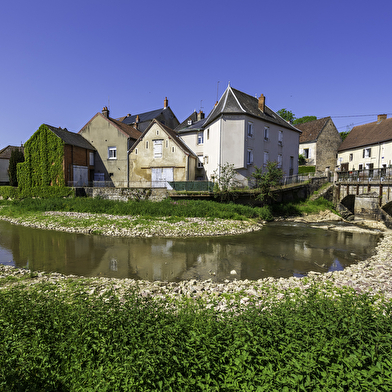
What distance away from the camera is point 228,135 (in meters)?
27.8

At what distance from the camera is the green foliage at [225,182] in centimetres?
2512

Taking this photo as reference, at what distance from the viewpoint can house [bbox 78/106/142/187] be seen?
114 ft

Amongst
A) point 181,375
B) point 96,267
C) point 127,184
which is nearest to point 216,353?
point 181,375

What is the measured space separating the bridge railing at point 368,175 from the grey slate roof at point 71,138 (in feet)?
111

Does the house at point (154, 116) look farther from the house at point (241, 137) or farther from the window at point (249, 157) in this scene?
the window at point (249, 157)

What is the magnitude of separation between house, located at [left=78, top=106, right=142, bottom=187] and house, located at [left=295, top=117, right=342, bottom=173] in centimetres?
2909

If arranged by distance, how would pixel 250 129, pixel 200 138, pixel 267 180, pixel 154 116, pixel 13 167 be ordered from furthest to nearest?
pixel 154 116 < pixel 13 167 < pixel 200 138 < pixel 250 129 < pixel 267 180

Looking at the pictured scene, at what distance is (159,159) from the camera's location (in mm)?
31438

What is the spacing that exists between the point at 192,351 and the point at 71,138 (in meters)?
35.3

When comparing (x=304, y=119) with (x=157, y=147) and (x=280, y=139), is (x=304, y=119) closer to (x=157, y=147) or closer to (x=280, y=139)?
(x=280, y=139)

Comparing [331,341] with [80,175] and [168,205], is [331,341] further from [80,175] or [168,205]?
[80,175]

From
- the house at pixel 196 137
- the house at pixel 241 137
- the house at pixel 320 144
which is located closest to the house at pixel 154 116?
the house at pixel 196 137

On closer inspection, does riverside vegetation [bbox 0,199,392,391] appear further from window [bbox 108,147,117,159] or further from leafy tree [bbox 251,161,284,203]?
window [bbox 108,147,117,159]

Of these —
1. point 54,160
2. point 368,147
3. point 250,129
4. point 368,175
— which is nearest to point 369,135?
point 368,147
